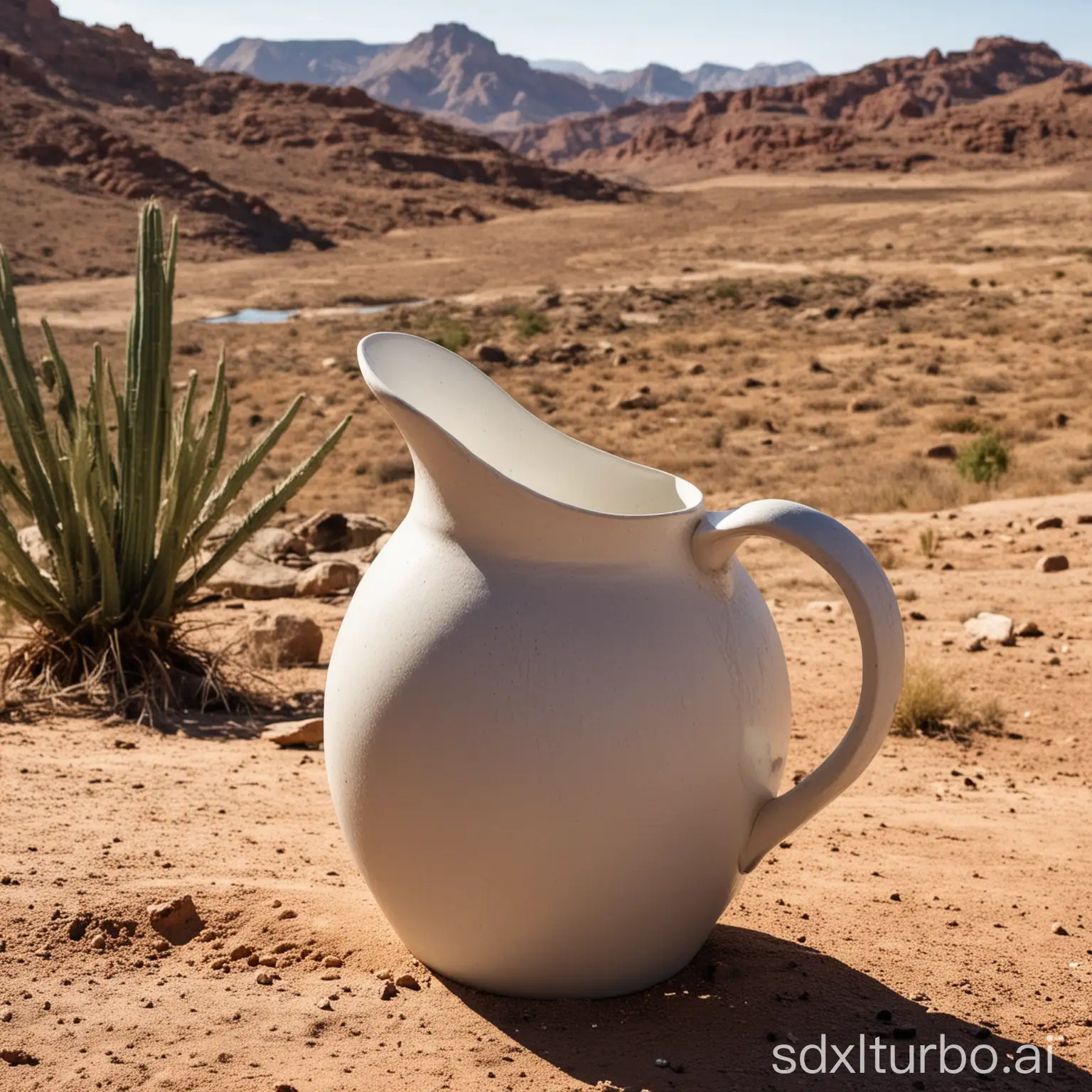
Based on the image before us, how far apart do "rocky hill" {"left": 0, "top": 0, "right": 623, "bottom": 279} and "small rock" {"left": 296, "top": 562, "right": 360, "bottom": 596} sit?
109ft

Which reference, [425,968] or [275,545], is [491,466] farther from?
[275,545]

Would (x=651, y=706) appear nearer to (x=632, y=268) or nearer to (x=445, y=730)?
(x=445, y=730)

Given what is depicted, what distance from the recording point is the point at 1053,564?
285 inches

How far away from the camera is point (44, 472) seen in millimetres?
5176

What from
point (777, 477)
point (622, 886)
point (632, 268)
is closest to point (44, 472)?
point (622, 886)

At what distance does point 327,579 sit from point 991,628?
3.65 meters

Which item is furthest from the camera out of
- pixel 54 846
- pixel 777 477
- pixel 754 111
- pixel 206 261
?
pixel 754 111

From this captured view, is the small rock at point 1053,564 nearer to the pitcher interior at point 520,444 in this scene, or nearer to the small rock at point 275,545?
the small rock at point 275,545

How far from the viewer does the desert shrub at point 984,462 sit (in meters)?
10.8

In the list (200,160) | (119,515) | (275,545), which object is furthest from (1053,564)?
(200,160)

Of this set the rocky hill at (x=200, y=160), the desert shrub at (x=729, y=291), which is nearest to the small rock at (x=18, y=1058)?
the desert shrub at (x=729, y=291)

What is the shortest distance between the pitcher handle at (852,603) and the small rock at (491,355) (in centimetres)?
1867

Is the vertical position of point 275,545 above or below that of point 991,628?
below

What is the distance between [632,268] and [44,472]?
3455 cm
